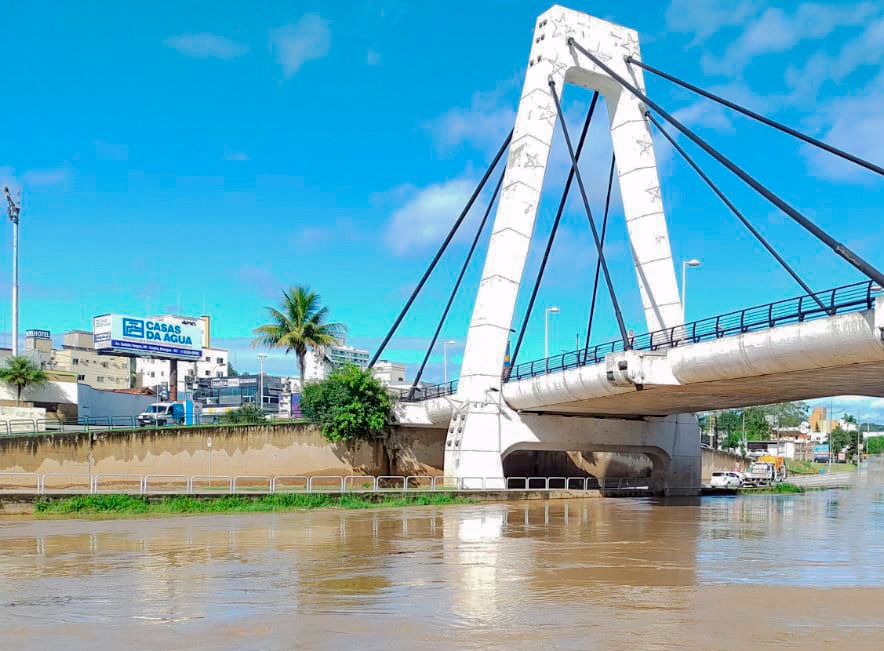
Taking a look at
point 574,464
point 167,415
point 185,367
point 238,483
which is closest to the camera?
point 238,483

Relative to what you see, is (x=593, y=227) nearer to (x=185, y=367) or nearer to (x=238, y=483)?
(x=238, y=483)

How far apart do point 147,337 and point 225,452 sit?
2093 cm

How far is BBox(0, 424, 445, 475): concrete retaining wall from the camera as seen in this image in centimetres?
3981

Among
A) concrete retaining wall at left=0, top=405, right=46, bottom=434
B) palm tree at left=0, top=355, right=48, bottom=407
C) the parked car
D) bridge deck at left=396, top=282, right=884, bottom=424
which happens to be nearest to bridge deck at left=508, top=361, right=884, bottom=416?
bridge deck at left=396, top=282, right=884, bottom=424

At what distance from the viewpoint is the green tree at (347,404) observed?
44656mm

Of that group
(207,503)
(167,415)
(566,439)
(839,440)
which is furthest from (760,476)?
(839,440)

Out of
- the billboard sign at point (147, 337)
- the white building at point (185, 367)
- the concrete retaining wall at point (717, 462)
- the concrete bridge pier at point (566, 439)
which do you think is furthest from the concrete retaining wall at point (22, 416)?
the white building at point (185, 367)

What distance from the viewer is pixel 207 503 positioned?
30391 mm

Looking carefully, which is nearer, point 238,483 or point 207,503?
point 207,503

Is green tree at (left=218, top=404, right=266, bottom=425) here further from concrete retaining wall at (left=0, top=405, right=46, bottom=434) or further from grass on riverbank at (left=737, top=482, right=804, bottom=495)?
grass on riverbank at (left=737, top=482, right=804, bottom=495)

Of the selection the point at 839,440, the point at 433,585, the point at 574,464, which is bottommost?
the point at 839,440

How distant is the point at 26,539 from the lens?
2166 cm

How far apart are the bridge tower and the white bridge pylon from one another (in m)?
0.05

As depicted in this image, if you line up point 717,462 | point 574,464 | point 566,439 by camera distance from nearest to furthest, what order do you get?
point 566,439
point 574,464
point 717,462
